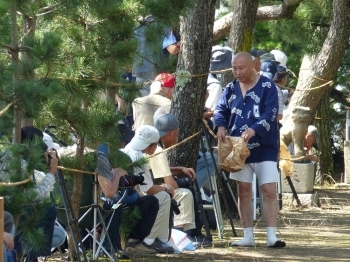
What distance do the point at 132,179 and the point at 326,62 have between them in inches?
251

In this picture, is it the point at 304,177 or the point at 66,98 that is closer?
the point at 66,98

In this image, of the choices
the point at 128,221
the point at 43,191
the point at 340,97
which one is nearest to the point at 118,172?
the point at 128,221

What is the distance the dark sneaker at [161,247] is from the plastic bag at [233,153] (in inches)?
36.6

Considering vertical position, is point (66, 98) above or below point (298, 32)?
below

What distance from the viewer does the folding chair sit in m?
7.75

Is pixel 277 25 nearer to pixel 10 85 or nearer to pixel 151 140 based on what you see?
pixel 151 140

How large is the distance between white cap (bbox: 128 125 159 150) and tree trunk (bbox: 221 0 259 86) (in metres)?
3.67

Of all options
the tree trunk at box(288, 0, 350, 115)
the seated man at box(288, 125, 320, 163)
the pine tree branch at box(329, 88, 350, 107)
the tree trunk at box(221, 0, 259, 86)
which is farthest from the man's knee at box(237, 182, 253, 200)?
the pine tree branch at box(329, 88, 350, 107)

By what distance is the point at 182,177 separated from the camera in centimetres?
927

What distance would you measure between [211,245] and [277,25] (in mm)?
6429

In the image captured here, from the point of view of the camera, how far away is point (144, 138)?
26.6ft

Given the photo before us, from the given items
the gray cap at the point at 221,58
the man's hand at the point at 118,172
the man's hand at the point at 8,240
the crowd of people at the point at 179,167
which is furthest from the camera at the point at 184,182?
the man's hand at the point at 8,240

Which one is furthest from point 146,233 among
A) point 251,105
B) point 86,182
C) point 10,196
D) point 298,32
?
point 298,32

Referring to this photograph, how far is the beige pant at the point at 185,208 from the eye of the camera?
9.00 metres
